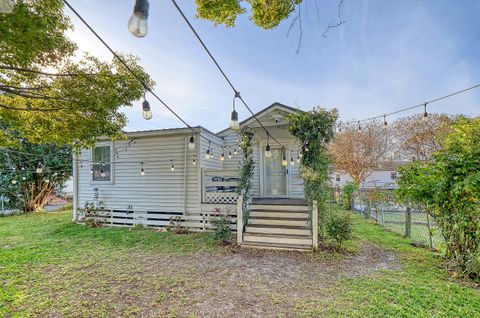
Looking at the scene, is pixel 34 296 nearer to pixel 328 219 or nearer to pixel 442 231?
pixel 328 219

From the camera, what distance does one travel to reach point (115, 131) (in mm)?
6320

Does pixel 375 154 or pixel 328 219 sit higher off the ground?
pixel 375 154

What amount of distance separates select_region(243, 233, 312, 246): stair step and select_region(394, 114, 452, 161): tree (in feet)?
55.2

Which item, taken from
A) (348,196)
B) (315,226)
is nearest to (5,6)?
(315,226)

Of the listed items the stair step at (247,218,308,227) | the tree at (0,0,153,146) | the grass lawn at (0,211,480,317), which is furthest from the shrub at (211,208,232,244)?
the tree at (0,0,153,146)

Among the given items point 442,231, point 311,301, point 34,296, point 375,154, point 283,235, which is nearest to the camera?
point 311,301

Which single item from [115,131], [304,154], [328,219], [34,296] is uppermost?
[115,131]

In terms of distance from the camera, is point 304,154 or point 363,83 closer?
point 304,154

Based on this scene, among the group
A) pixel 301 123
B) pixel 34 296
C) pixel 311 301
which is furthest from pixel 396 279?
pixel 34 296

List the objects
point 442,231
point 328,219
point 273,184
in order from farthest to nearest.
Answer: point 273,184, point 328,219, point 442,231

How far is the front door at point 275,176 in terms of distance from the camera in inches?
351

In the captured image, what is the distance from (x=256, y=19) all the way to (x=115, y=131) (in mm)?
4604

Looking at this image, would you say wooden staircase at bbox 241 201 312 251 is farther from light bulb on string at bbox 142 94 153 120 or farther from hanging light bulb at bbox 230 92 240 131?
light bulb on string at bbox 142 94 153 120

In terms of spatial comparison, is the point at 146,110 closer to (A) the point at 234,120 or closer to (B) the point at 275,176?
(A) the point at 234,120
